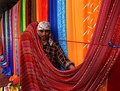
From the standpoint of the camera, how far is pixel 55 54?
2.96m

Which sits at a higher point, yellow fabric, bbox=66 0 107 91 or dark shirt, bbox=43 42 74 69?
yellow fabric, bbox=66 0 107 91

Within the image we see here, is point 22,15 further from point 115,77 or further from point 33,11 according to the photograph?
point 115,77

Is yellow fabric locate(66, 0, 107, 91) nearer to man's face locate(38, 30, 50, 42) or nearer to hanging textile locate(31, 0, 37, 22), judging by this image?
man's face locate(38, 30, 50, 42)

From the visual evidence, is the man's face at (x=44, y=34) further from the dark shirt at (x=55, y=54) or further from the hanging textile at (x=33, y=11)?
the hanging textile at (x=33, y=11)

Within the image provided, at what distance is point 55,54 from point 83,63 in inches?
30.4

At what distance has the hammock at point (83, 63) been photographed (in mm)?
1917

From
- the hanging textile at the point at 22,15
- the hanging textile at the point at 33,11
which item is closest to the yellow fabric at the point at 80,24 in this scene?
the hanging textile at the point at 33,11

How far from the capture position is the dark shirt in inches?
113

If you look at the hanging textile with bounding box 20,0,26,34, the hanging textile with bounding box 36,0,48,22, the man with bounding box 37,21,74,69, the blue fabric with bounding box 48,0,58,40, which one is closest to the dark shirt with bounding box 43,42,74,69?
the man with bounding box 37,21,74,69

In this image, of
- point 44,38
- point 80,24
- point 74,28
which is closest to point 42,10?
point 44,38

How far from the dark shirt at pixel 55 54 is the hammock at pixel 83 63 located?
0.23 feet

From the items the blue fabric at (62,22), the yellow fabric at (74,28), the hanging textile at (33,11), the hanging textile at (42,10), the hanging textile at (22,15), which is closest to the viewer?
the yellow fabric at (74,28)

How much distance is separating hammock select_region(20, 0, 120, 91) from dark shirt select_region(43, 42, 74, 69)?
0.23 ft

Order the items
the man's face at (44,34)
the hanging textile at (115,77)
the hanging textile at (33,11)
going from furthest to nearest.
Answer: the hanging textile at (33,11) → the man's face at (44,34) → the hanging textile at (115,77)
